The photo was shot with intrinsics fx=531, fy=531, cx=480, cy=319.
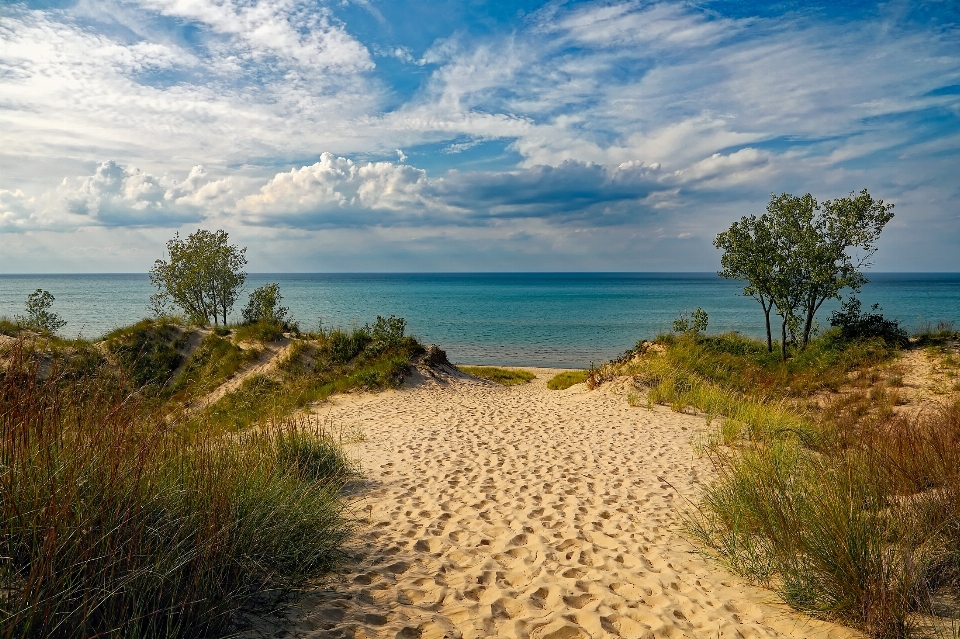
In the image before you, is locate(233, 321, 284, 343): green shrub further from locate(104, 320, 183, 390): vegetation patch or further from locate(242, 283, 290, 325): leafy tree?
locate(104, 320, 183, 390): vegetation patch

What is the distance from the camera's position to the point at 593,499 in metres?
7.81

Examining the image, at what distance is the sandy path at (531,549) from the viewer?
14.2 feet

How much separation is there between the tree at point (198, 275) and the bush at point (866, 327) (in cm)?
2887

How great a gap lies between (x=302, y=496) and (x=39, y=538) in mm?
2418

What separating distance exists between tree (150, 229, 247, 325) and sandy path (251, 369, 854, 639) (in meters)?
19.7

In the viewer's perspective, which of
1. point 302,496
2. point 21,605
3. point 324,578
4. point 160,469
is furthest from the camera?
point 302,496

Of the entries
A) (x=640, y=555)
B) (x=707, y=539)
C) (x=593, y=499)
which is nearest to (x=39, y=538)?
(x=640, y=555)

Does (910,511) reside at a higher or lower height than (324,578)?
higher

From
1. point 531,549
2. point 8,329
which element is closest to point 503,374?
point 8,329

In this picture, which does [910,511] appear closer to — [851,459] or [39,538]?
[851,459]

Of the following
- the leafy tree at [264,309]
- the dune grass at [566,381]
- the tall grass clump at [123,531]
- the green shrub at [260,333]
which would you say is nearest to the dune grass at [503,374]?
the dune grass at [566,381]

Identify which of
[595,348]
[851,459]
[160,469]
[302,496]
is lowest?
[595,348]

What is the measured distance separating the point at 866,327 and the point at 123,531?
82.8 feet

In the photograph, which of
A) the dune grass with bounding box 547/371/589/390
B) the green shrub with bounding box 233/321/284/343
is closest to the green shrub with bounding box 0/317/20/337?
the green shrub with bounding box 233/321/284/343
